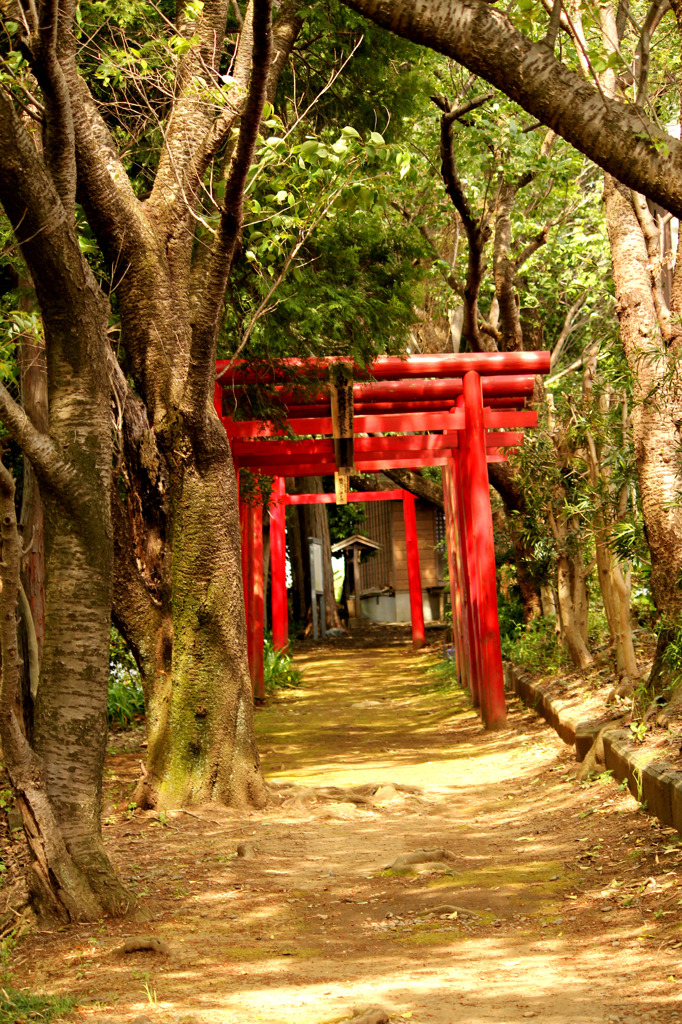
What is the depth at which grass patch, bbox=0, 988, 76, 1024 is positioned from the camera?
11.2 feet

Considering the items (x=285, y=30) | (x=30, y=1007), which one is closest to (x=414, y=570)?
(x=285, y=30)

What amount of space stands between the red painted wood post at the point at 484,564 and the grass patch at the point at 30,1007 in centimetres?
770

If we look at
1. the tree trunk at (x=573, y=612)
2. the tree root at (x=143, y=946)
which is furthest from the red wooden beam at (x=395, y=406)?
the tree root at (x=143, y=946)

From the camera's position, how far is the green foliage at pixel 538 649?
38.7 ft

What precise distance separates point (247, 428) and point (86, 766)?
6.52 meters

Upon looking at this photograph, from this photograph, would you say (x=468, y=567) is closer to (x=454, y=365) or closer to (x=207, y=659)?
(x=454, y=365)

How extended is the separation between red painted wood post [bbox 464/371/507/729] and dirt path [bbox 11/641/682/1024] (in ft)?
5.14

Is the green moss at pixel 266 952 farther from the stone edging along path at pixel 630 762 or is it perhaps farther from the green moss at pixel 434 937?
the stone edging along path at pixel 630 762

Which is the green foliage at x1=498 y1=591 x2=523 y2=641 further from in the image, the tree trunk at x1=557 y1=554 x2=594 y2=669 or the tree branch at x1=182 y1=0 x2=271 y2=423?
the tree branch at x1=182 y1=0 x2=271 y2=423

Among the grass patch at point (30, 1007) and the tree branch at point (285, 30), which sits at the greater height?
the tree branch at point (285, 30)

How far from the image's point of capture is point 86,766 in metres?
4.84

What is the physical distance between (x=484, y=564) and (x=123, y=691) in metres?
4.92

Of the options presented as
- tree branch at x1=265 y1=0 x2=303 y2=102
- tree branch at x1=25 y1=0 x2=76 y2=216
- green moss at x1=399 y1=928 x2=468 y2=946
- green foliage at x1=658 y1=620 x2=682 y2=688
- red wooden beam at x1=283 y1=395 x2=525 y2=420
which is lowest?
green moss at x1=399 y1=928 x2=468 y2=946

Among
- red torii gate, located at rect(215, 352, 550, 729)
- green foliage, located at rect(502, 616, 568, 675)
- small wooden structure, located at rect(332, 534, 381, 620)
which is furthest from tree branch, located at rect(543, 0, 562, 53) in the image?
small wooden structure, located at rect(332, 534, 381, 620)
